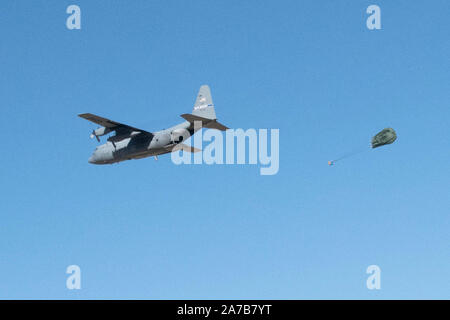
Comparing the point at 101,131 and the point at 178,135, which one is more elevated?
the point at 101,131

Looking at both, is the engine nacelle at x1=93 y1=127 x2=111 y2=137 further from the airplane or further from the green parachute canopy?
the green parachute canopy

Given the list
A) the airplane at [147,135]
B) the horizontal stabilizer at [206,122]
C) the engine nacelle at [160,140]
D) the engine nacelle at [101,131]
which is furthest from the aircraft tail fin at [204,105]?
the engine nacelle at [101,131]

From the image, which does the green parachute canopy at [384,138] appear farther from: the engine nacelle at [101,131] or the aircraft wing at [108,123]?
the engine nacelle at [101,131]

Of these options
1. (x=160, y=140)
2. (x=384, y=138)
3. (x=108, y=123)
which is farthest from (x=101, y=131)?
(x=384, y=138)

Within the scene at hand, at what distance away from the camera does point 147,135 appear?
66.7 m

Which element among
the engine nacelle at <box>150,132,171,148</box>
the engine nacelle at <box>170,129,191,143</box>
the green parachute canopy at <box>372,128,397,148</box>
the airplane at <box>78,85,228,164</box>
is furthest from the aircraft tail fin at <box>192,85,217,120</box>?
the green parachute canopy at <box>372,128,397,148</box>

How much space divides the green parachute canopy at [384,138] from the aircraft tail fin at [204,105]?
18025 millimetres

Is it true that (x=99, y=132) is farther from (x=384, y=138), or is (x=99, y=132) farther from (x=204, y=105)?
(x=384, y=138)

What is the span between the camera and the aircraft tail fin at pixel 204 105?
225 ft

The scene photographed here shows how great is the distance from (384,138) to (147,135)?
25.5 meters

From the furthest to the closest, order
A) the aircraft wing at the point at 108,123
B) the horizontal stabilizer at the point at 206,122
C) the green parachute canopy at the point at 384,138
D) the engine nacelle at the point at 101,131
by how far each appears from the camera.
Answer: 1. the green parachute canopy at the point at 384,138
2. the engine nacelle at the point at 101,131
3. the aircraft wing at the point at 108,123
4. the horizontal stabilizer at the point at 206,122

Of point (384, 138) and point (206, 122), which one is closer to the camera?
point (206, 122)

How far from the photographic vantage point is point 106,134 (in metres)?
68.8
